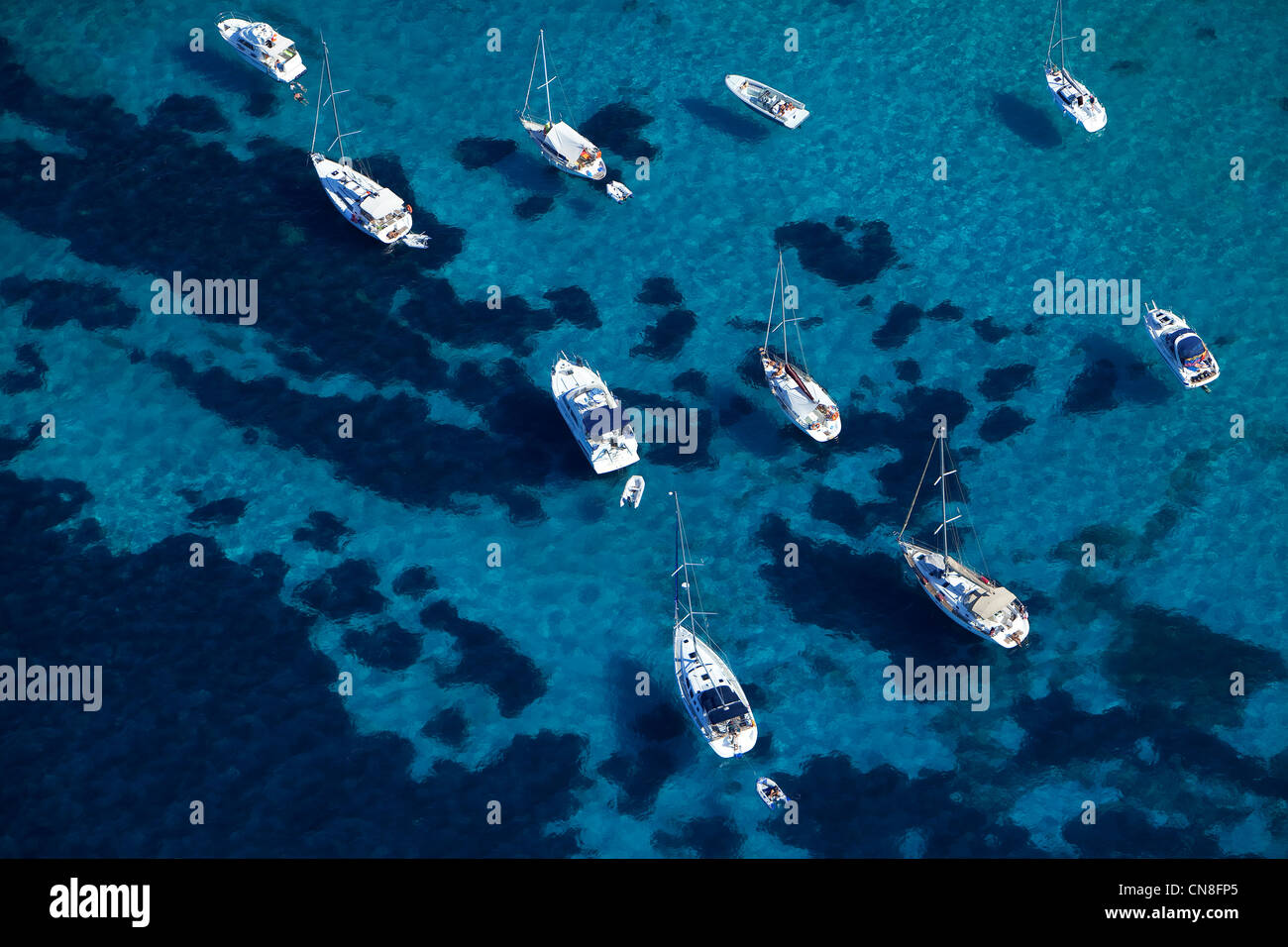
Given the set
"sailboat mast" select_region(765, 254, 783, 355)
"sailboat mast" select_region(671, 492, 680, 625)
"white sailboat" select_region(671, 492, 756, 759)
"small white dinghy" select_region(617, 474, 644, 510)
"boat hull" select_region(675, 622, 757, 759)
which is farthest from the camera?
"sailboat mast" select_region(765, 254, 783, 355)

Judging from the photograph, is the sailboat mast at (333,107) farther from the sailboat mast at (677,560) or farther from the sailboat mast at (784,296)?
the sailboat mast at (677,560)

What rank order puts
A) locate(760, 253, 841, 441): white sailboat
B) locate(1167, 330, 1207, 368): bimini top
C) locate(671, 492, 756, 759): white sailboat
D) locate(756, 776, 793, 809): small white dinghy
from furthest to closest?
locate(1167, 330, 1207, 368): bimini top
locate(760, 253, 841, 441): white sailboat
locate(671, 492, 756, 759): white sailboat
locate(756, 776, 793, 809): small white dinghy

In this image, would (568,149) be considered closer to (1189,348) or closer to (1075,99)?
(1075,99)

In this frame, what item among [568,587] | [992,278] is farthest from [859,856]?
[992,278]

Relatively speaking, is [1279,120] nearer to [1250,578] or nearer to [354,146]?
[1250,578]

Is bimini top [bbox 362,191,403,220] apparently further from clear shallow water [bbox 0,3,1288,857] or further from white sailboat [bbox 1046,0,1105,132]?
white sailboat [bbox 1046,0,1105,132]

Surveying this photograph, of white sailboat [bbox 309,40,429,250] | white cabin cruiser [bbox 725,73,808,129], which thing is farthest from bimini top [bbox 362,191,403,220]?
white cabin cruiser [bbox 725,73,808,129]
